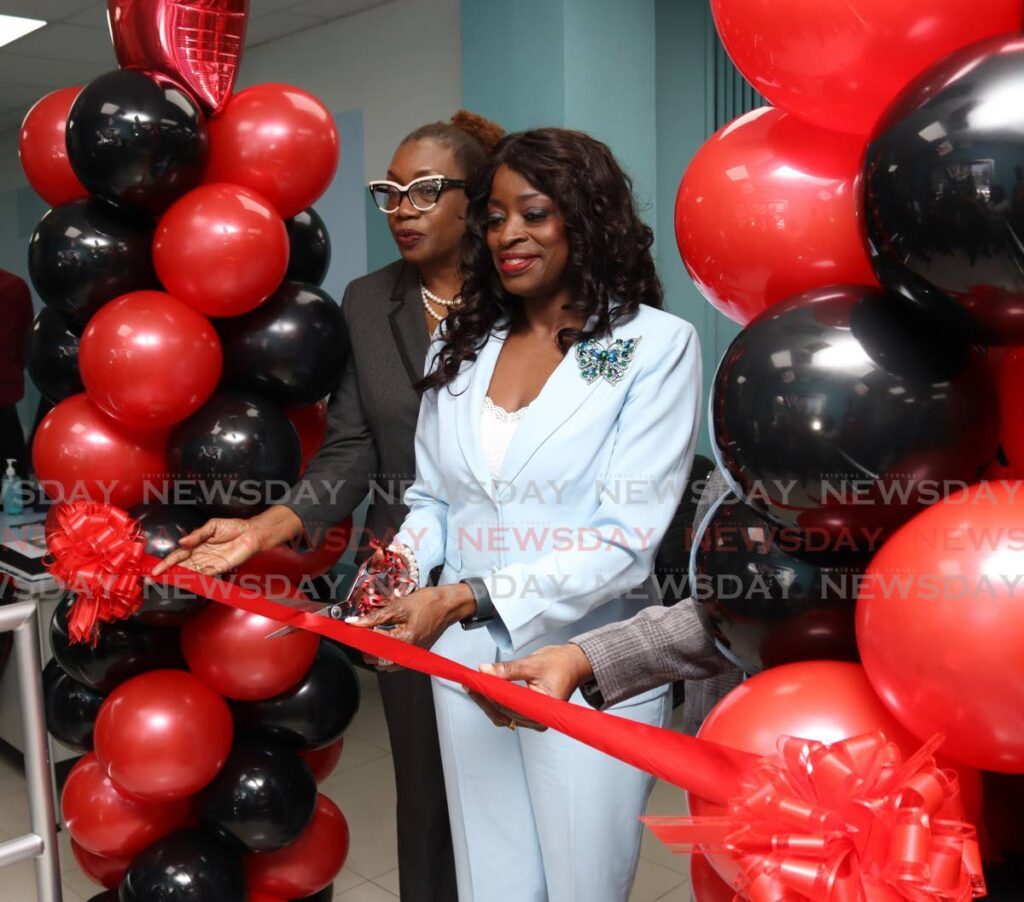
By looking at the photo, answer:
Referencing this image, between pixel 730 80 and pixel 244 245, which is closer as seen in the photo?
pixel 244 245

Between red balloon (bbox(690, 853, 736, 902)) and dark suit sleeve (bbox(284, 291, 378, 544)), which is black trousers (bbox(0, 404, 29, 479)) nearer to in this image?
dark suit sleeve (bbox(284, 291, 378, 544))

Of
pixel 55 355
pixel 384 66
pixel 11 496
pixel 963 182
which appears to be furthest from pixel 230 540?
pixel 384 66

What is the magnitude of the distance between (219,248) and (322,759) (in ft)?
3.73

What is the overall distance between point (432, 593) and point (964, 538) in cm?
95

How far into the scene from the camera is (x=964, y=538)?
69cm

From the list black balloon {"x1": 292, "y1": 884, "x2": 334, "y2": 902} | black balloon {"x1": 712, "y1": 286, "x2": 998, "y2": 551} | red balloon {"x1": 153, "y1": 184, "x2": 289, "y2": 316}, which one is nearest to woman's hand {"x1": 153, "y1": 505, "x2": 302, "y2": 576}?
red balloon {"x1": 153, "y1": 184, "x2": 289, "y2": 316}

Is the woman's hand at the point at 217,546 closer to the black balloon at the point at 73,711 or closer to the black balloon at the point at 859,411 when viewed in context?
the black balloon at the point at 73,711

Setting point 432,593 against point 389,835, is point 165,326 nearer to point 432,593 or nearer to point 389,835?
point 432,593

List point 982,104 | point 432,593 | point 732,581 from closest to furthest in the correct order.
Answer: point 982,104 < point 732,581 < point 432,593

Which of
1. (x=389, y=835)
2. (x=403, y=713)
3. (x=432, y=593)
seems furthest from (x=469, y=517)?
(x=389, y=835)

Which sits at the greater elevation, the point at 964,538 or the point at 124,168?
the point at 124,168

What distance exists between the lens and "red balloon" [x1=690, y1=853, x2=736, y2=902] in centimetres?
90

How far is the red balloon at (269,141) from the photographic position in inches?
73.2

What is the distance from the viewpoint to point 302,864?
210cm
